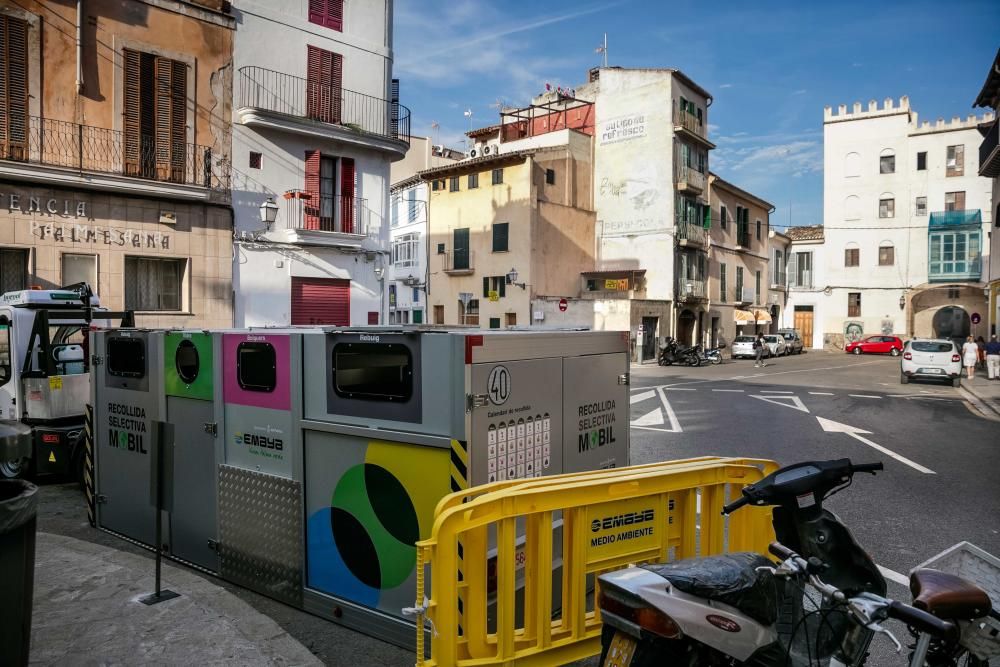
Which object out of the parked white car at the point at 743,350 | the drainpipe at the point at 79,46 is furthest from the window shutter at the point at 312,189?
the parked white car at the point at 743,350

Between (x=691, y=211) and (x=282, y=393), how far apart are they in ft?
121

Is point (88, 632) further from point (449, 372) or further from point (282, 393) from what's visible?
point (449, 372)

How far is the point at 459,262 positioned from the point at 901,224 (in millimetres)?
31067

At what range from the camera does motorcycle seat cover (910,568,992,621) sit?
273 centimetres

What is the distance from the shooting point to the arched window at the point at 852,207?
4847 cm

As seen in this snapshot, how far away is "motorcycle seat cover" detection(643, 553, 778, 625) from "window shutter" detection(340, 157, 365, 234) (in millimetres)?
19374

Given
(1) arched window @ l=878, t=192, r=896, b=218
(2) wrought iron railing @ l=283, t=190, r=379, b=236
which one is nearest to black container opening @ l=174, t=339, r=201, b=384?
(2) wrought iron railing @ l=283, t=190, r=379, b=236

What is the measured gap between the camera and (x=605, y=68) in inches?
1543

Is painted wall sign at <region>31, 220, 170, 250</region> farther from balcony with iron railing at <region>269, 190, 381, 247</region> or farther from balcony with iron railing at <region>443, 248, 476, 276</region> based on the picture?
balcony with iron railing at <region>443, 248, 476, 276</region>

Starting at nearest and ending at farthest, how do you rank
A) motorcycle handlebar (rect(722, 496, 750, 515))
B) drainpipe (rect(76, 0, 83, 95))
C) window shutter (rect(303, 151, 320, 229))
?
motorcycle handlebar (rect(722, 496, 750, 515))
drainpipe (rect(76, 0, 83, 95))
window shutter (rect(303, 151, 320, 229))

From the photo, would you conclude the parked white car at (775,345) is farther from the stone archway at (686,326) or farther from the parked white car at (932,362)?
the parked white car at (932,362)

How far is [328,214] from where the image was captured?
2088cm

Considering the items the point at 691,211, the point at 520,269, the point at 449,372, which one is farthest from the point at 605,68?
the point at 449,372

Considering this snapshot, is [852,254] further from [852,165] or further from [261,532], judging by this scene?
[261,532]
